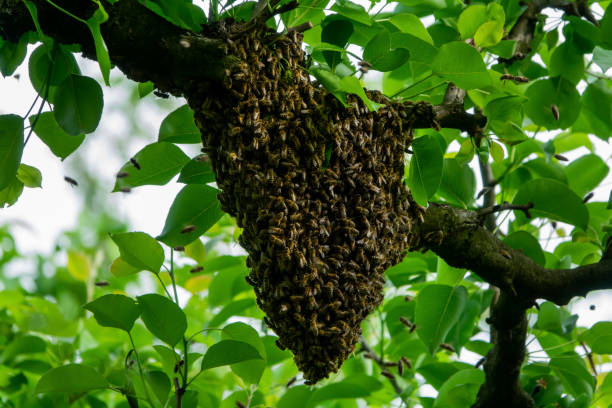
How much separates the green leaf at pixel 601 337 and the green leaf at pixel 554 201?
27 centimetres

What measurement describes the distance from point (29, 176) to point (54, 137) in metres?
0.11

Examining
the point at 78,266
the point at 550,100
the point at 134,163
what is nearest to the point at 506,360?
the point at 550,100

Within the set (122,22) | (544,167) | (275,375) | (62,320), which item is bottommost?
(275,375)

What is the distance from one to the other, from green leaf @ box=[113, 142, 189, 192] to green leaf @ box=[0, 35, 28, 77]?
0.86ft

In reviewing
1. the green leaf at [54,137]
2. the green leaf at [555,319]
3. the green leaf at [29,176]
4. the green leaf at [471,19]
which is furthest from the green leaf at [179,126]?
A: the green leaf at [555,319]

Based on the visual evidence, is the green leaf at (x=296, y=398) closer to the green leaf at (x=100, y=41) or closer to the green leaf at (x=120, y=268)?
the green leaf at (x=120, y=268)

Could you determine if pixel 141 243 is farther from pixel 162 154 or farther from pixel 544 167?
pixel 544 167

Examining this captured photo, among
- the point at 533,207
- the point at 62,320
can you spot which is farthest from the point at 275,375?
the point at 533,207

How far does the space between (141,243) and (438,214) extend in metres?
0.58

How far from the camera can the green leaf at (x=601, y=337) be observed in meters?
1.55

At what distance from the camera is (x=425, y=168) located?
1.15 metres

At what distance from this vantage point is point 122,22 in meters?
0.99

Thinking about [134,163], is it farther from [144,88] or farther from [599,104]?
[599,104]

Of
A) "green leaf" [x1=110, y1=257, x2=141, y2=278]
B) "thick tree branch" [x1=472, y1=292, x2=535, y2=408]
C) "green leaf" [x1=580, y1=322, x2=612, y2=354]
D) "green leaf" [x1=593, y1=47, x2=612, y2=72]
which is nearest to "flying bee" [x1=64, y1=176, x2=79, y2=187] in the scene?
"green leaf" [x1=110, y1=257, x2=141, y2=278]
